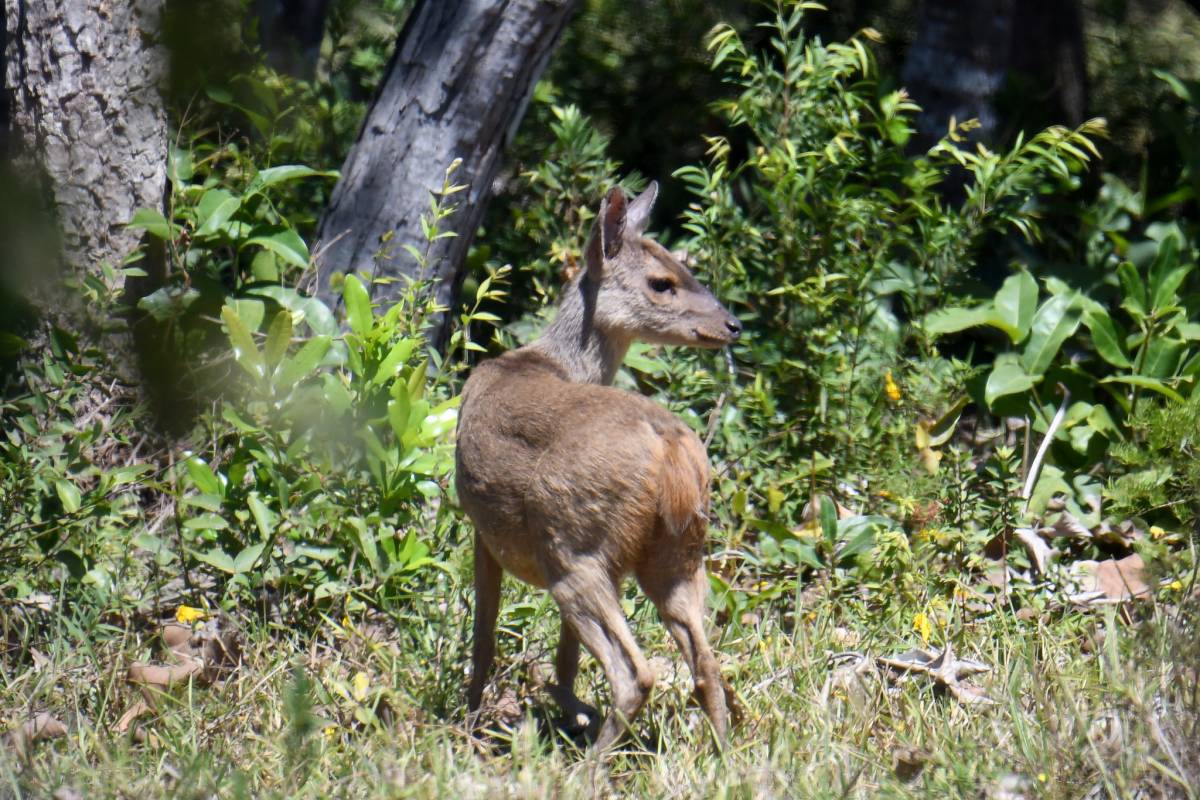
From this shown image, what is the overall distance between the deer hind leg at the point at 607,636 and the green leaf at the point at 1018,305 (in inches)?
123

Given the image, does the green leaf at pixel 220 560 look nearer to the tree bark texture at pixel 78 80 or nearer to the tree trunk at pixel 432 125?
the tree bark texture at pixel 78 80

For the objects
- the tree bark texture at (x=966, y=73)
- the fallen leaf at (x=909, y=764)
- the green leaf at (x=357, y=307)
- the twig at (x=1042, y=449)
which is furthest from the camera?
the tree bark texture at (x=966, y=73)

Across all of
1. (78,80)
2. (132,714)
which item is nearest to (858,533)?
(132,714)

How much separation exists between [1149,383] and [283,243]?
3.84 m

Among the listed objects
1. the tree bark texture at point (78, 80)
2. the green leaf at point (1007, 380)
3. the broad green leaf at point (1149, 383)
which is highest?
the tree bark texture at point (78, 80)

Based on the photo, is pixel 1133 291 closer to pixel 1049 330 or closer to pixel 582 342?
pixel 1049 330

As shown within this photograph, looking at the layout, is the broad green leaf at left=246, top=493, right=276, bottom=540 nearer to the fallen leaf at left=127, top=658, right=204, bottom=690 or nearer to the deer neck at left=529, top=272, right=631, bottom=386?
the fallen leaf at left=127, top=658, right=204, bottom=690

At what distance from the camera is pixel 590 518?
3975 millimetres

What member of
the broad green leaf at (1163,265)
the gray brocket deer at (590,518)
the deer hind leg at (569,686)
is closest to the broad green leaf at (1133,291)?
the broad green leaf at (1163,265)

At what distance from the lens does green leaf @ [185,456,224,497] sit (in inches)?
187

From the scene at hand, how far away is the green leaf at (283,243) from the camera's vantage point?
5281mm

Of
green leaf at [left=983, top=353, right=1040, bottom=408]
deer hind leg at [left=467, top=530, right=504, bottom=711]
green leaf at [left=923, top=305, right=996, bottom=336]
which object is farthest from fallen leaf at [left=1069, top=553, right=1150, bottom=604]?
deer hind leg at [left=467, top=530, right=504, bottom=711]

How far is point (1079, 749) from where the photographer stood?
3623 millimetres

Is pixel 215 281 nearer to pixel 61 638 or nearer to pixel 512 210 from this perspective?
pixel 61 638
